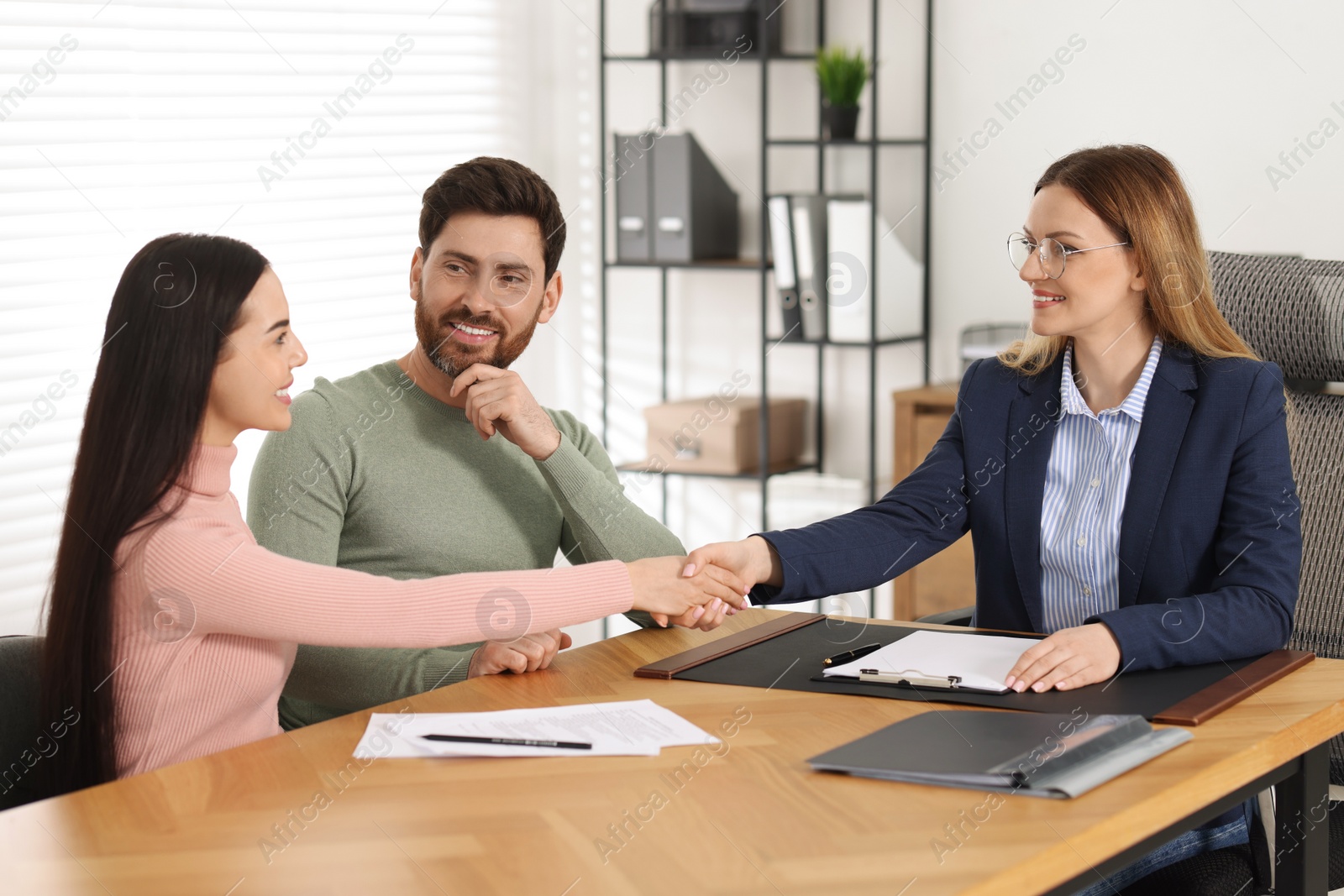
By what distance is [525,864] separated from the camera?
41.3 inches

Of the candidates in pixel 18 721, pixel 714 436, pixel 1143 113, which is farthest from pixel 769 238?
pixel 18 721

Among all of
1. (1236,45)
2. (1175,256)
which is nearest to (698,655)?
(1175,256)

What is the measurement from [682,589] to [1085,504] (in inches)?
22.0

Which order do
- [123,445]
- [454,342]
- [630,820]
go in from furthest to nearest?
1. [454,342]
2. [123,445]
3. [630,820]

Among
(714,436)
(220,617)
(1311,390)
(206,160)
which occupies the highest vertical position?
(206,160)

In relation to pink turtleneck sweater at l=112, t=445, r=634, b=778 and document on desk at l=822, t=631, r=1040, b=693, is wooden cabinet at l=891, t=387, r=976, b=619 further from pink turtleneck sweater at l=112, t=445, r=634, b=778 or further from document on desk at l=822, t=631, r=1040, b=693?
pink turtleneck sweater at l=112, t=445, r=634, b=778

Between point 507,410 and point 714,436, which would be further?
point 714,436

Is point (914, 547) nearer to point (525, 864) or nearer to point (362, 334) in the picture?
point (525, 864)

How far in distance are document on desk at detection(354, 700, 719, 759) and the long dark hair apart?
0.27 m

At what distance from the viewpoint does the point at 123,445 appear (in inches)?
55.9

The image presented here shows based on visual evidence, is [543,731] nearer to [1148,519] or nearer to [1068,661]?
[1068,661]

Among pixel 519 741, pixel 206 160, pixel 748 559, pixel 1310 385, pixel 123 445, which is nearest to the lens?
pixel 519 741

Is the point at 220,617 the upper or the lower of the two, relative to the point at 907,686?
upper

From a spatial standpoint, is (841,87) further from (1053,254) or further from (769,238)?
(1053,254)
